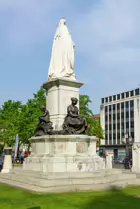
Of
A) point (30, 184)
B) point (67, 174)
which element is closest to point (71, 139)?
point (67, 174)

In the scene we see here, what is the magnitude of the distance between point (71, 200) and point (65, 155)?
3467 mm

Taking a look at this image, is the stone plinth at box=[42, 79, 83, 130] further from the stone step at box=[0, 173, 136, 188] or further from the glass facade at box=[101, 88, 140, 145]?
the glass facade at box=[101, 88, 140, 145]

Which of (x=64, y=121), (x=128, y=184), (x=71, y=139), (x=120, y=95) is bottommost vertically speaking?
(x=128, y=184)

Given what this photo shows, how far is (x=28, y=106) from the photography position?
3725 cm

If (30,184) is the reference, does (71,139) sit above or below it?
above

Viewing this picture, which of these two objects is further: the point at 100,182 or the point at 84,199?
the point at 100,182

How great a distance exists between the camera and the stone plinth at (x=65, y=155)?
437 inches

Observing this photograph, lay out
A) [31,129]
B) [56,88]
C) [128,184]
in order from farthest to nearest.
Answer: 1. [31,129]
2. [56,88]
3. [128,184]

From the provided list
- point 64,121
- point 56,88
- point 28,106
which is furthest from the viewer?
point 28,106

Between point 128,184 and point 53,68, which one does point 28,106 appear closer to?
point 53,68

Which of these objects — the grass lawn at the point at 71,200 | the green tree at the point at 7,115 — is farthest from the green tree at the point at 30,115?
the grass lawn at the point at 71,200

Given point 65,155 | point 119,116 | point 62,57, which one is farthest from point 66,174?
point 119,116

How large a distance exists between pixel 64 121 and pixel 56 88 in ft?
6.72

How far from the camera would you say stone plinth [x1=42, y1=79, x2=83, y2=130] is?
1329 cm
